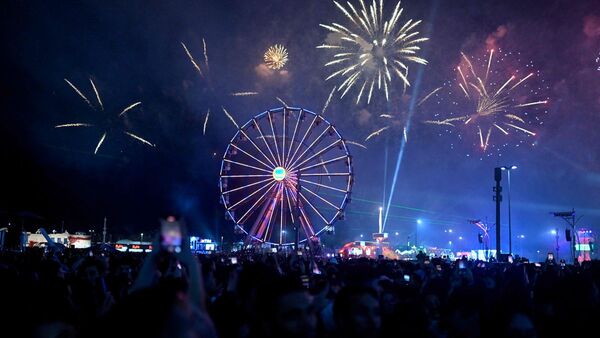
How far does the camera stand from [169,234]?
165 inches

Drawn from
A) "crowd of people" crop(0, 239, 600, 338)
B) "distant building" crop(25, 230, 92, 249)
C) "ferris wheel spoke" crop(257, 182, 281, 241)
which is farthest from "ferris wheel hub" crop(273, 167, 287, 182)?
"crowd of people" crop(0, 239, 600, 338)

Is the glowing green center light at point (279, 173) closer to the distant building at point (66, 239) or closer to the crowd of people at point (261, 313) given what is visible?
the distant building at point (66, 239)

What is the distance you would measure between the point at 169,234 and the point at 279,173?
34.8 metres

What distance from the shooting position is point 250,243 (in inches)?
1598

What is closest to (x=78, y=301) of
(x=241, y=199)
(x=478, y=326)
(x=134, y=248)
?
(x=478, y=326)

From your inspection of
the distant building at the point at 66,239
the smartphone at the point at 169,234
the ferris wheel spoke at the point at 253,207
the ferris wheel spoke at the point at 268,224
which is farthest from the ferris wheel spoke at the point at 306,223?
the smartphone at the point at 169,234

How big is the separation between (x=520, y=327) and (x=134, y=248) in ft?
166

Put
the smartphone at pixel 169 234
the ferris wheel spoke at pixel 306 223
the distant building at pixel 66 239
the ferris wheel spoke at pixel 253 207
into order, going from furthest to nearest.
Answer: the distant building at pixel 66 239
the ferris wheel spoke at pixel 253 207
the ferris wheel spoke at pixel 306 223
the smartphone at pixel 169 234

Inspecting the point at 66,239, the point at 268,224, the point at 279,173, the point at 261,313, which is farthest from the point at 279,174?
the point at 261,313

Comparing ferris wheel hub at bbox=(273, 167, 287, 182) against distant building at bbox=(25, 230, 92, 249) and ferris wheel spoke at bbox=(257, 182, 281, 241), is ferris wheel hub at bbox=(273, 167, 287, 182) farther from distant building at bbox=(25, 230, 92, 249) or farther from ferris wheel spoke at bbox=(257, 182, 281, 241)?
distant building at bbox=(25, 230, 92, 249)

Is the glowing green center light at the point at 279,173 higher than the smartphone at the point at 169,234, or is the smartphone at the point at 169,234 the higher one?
the glowing green center light at the point at 279,173

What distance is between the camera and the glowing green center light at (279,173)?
38.9 metres

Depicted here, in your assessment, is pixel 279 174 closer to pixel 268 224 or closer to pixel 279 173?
pixel 279 173

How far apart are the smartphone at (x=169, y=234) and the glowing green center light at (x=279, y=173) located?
113 ft
